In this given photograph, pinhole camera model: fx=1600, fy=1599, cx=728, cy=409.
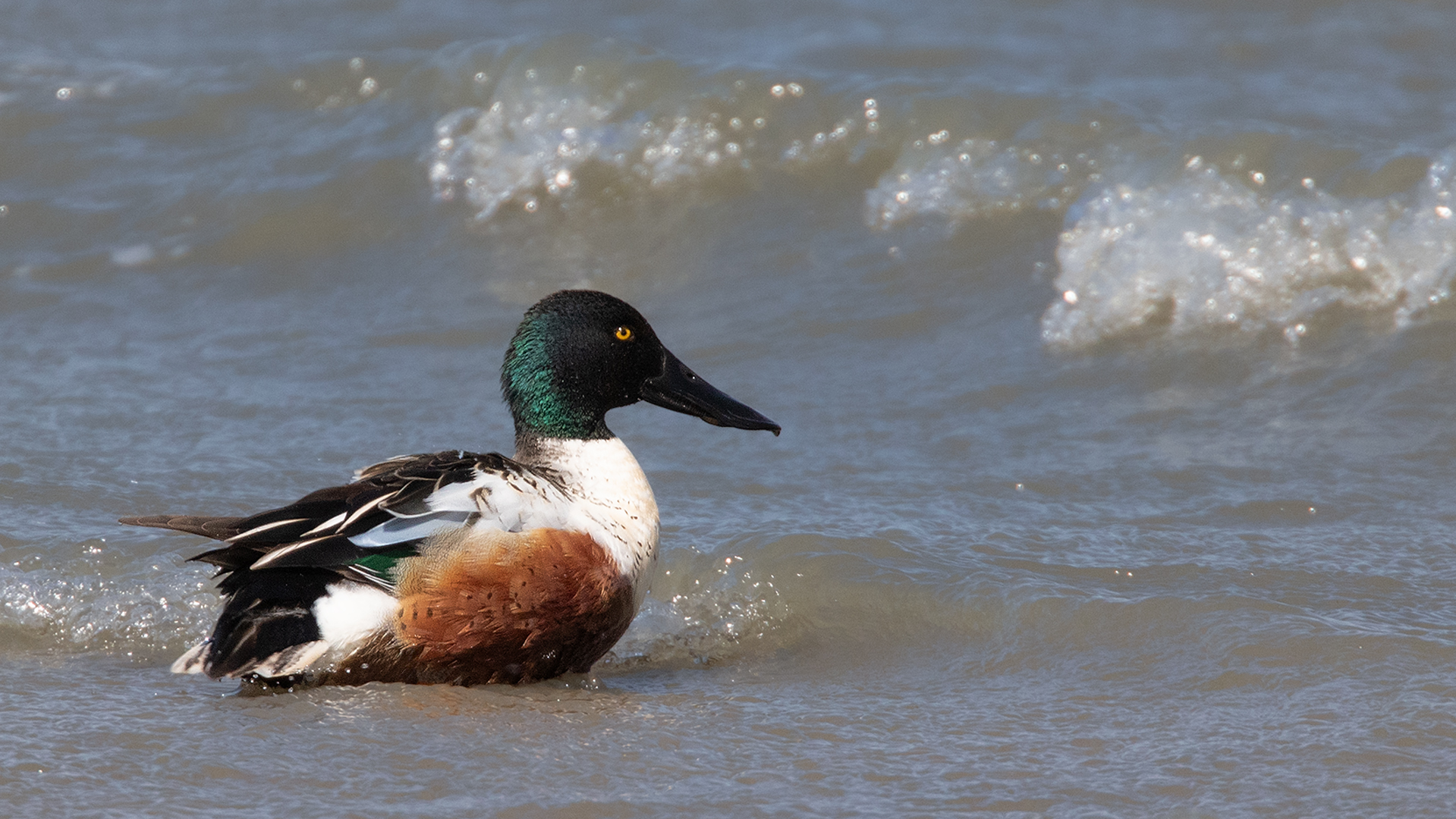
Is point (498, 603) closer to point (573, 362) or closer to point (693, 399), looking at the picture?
point (573, 362)

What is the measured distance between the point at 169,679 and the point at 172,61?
7.23m

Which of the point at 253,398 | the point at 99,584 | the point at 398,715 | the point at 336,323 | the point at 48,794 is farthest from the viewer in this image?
the point at 336,323

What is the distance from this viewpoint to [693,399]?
4.85 metres

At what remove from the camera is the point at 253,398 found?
651cm

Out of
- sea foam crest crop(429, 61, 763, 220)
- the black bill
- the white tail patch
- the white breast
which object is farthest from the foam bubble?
the white tail patch

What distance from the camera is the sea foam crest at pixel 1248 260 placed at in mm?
6992

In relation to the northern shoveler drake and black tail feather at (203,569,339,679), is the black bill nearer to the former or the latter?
the northern shoveler drake

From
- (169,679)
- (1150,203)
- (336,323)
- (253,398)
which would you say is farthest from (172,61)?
(169,679)

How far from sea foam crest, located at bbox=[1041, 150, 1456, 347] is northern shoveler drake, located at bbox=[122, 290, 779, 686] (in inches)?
137

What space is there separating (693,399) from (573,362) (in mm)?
438

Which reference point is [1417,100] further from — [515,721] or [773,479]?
[515,721]

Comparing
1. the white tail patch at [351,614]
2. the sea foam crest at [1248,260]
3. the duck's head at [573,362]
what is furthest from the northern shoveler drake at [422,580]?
the sea foam crest at [1248,260]

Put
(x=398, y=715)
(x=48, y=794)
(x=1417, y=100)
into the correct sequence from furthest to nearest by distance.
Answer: (x=1417, y=100) → (x=398, y=715) → (x=48, y=794)

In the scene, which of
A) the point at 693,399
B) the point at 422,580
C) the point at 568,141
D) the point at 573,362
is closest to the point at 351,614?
the point at 422,580
